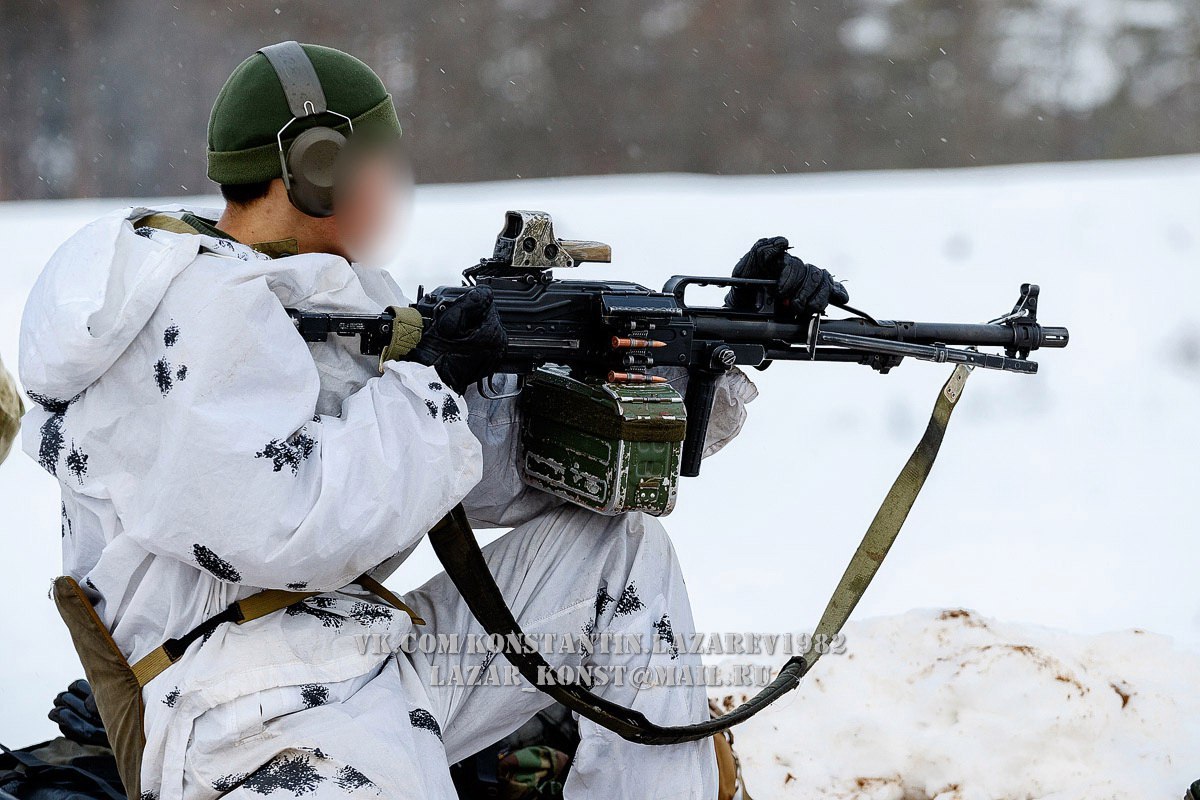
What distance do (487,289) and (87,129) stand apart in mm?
6869

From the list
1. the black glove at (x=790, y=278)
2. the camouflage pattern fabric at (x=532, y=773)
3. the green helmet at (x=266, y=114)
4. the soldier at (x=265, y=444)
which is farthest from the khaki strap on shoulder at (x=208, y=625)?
the black glove at (x=790, y=278)

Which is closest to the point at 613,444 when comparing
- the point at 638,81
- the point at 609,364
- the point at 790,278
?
the point at 609,364

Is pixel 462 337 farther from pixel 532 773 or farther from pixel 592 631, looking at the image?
pixel 532 773

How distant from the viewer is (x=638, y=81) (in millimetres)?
8695

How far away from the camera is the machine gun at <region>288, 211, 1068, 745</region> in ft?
6.20

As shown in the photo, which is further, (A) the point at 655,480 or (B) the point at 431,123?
(B) the point at 431,123

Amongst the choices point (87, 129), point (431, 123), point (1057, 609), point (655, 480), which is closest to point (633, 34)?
point (431, 123)

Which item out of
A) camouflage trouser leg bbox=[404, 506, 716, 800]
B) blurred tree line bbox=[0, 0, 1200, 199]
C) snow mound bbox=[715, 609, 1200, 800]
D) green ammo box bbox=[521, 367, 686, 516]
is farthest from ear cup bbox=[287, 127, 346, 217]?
blurred tree line bbox=[0, 0, 1200, 199]

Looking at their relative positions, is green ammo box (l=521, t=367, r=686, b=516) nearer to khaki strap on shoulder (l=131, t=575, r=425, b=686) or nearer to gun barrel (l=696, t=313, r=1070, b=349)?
gun barrel (l=696, t=313, r=1070, b=349)

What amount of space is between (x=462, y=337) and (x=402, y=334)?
0.30ft

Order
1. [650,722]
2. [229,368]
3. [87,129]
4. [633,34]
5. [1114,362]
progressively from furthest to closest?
[633,34] → [87,129] → [1114,362] → [650,722] → [229,368]

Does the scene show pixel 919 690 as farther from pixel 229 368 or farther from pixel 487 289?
pixel 229 368

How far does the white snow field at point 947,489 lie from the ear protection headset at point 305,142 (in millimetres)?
1509

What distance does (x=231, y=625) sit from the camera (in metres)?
1.69
